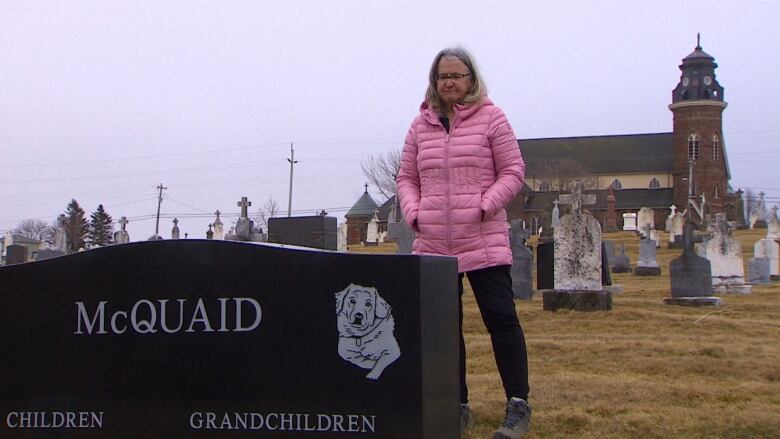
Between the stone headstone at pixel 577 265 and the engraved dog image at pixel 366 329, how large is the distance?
7732 mm

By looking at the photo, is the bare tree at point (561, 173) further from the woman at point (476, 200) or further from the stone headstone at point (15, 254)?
the woman at point (476, 200)

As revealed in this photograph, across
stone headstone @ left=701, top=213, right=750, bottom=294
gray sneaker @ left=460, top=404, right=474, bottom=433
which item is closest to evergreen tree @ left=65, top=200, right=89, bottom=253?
stone headstone @ left=701, top=213, right=750, bottom=294

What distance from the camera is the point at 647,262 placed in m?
22.4

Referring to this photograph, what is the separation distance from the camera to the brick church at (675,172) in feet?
222

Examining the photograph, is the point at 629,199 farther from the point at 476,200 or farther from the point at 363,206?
the point at 476,200

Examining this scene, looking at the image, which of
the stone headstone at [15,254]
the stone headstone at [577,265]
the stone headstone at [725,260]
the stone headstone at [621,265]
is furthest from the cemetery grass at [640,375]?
the stone headstone at [15,254]

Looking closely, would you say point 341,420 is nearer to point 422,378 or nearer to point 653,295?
point 422,378

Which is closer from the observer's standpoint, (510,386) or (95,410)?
(95,410)

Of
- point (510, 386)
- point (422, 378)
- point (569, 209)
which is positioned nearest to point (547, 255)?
point (569, 209)

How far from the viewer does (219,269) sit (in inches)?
143

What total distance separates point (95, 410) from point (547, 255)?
36.0ft

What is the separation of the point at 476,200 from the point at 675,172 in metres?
71.4

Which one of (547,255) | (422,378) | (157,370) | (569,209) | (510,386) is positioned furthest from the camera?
(547,255)

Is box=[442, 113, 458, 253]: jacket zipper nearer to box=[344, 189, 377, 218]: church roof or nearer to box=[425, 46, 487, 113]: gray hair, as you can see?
box=[425, 46, 487, 113]: gray hair
